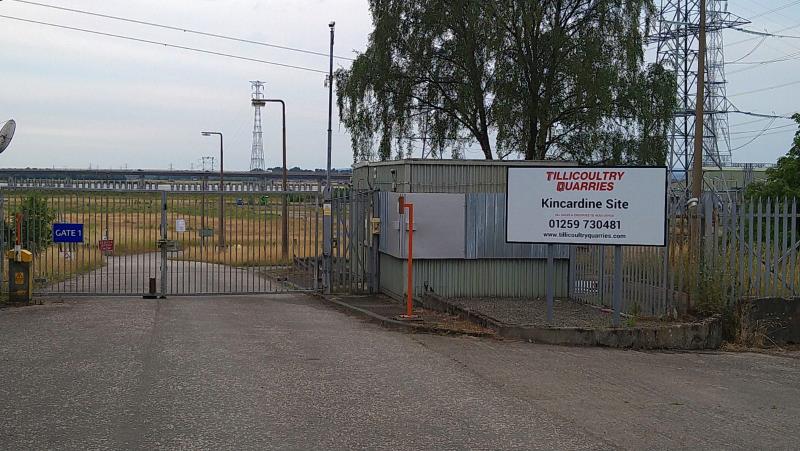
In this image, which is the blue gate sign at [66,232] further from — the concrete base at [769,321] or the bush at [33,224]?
the concrete base at [769,321]

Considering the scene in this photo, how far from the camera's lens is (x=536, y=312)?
15.0 meters

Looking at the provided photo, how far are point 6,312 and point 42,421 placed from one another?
886 centimetres

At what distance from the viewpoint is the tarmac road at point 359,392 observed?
712 centimetres

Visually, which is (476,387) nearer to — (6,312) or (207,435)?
(207,435)

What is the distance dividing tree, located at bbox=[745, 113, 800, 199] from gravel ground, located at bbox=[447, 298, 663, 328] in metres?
13.9

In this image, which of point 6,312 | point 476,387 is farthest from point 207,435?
point 6,312

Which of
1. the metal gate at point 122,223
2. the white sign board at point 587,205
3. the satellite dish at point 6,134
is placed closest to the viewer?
the white sign board at point 587,205

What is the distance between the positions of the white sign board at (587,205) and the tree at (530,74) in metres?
13.4

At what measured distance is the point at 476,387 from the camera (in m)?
9.20

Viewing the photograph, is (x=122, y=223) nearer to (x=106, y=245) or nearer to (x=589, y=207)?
(x=106, y=245)

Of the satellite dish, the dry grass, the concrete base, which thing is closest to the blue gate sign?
the dry grass

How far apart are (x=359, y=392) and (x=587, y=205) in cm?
611

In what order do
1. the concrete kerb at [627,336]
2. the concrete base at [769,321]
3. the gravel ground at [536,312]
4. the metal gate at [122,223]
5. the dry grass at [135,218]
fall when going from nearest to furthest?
the concrete kerb at [627,336] → the concrete base at [769,321] → the gravel ground at [536,312] → the metal gate at [122,223] → the dry grass at [135,218]

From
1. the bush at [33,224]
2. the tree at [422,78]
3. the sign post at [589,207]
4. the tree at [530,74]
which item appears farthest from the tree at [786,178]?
the bush at [33,224]
